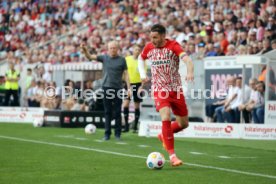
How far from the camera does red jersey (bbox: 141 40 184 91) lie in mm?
12562

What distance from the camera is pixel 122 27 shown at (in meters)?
32.3

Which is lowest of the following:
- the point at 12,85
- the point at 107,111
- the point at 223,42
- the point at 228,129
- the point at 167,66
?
the point at 228,129

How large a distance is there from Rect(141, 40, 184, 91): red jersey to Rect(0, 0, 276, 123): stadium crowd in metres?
9.71

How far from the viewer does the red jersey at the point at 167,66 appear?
41.2 feet

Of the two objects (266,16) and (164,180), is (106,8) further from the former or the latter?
(164,180)

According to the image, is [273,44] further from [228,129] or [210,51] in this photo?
[228,129]

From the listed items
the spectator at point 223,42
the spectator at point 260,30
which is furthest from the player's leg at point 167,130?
the spectator at point 223,42

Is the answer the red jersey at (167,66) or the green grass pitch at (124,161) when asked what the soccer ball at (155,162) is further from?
the red jersey at (167,66)

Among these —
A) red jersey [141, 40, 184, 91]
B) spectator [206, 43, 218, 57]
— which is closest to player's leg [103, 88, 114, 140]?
red jersey [141, 40, 184, 91]

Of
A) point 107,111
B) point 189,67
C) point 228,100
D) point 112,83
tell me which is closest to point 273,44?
point 228,100

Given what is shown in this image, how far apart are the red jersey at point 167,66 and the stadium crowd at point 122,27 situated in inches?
382

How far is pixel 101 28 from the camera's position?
1344 inches

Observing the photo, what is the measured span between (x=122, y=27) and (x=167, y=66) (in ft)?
65.1

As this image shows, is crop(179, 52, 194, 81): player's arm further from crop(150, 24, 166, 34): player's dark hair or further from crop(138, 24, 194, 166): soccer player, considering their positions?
crop(150, 24, 166, 34): player's dark hair
